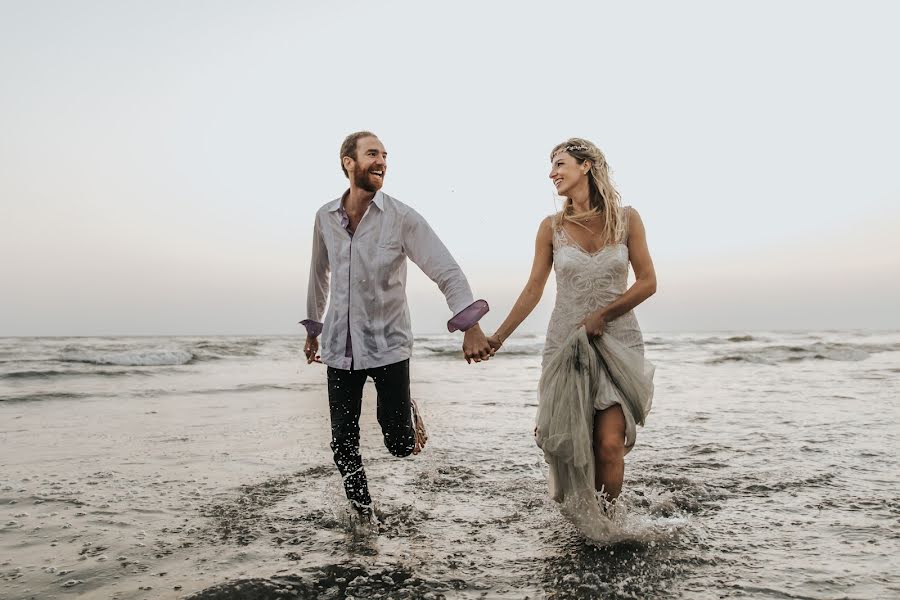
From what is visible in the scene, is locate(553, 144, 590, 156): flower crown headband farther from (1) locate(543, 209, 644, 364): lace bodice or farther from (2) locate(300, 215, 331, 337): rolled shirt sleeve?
(2) locate(300, 215, 331, 337): rolled shirt sleeve

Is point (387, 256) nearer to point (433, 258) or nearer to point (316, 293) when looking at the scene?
point (433, 258)

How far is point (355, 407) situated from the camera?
4184 millimetres

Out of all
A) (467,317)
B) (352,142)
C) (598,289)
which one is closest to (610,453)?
(598,289)

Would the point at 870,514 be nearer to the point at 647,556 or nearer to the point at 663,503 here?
the point at 663,503

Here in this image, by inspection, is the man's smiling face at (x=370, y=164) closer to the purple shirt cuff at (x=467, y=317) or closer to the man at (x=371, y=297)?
the man at (x=371, y=297)

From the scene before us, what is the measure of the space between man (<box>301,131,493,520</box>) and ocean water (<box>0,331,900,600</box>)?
731 mm

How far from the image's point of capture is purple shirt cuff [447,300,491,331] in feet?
13.1

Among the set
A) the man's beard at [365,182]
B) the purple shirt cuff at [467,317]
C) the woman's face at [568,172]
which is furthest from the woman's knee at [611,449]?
the man's beard at [365,182]

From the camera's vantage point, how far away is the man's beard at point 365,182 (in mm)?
4059

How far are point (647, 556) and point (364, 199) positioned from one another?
104 inches

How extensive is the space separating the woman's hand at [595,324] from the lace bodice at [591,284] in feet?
0.23

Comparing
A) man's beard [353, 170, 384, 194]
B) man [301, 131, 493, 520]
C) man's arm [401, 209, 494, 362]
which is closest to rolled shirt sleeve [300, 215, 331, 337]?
man [301, 131, 493, 520]

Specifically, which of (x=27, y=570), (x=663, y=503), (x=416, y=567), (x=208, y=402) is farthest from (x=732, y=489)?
(x=208, y=402)

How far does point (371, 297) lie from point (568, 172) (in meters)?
1.45
